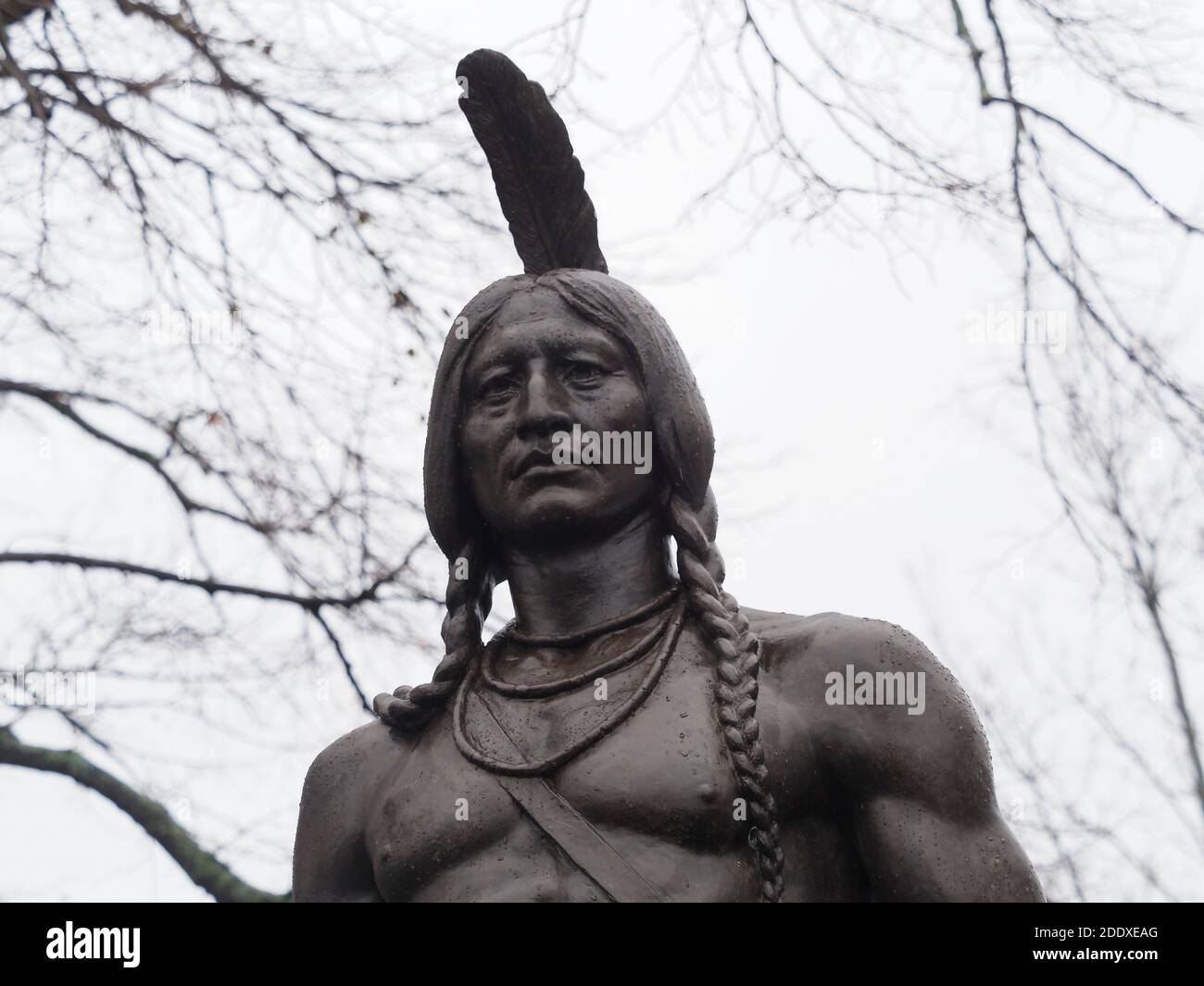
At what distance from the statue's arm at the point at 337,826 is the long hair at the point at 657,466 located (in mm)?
138

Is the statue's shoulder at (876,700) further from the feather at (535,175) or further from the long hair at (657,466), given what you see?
the feather at (535,175)

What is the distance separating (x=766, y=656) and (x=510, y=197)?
4.55 feet

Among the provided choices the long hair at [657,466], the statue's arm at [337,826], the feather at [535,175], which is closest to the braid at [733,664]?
the long hair at [657,466]

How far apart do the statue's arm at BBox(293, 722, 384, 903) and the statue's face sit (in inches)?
25.3

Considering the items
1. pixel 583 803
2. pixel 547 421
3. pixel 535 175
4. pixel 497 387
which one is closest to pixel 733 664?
pixel 583 803

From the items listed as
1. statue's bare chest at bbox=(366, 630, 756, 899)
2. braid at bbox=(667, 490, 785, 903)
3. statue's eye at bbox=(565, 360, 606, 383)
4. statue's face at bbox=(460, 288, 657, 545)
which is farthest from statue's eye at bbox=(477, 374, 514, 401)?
statue's bare chest at bbox=(366, 630, 756, 899)

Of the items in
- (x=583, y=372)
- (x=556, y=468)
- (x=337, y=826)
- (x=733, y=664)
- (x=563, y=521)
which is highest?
(x=583, y=372)

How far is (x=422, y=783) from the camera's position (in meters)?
4.17

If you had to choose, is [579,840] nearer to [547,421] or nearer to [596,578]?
[596,578]

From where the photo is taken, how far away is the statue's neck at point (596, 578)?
14.4 feet

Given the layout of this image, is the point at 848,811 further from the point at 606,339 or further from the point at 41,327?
the point at 41,327

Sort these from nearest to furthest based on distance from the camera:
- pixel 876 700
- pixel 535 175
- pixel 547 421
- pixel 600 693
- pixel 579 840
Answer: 1. pixel 579 840
2. pixel 876 700
3. pixel 600 693
4. pixel 547 421
5. pixel 535 175

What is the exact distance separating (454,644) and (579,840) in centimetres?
76

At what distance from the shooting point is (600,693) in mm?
4164
